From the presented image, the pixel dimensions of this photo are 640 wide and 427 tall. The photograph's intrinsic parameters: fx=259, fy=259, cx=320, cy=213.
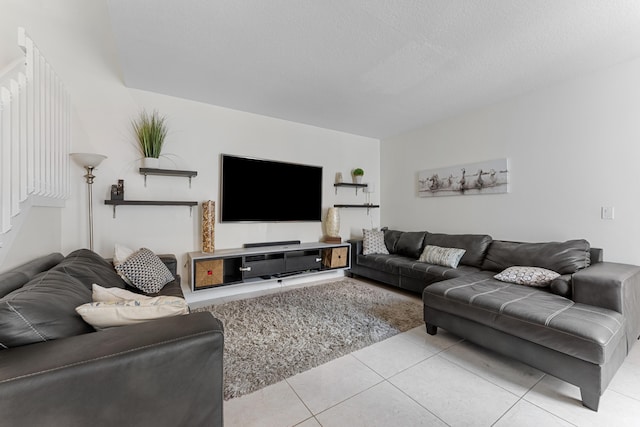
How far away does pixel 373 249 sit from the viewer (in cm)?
385

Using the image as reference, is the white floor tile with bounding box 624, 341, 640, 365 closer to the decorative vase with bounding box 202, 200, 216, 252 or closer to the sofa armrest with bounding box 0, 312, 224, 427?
the sofa armrest with bounding box 0, 312, 224, 427

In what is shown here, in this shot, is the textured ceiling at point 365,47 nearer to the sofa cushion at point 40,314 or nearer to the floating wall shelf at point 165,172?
the floating wall shelf at point 165,172

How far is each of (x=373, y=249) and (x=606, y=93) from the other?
288 centimetres

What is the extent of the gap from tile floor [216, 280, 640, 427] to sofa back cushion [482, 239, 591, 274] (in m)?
0.71

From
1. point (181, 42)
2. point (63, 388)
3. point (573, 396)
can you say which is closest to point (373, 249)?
point (573, 396)

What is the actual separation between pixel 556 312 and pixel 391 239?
243 centimetres

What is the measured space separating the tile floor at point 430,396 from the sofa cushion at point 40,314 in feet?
2.82

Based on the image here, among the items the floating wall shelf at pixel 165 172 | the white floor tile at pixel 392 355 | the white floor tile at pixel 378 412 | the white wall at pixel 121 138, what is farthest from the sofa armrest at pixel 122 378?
the floating wall shelf at pixel 165 172

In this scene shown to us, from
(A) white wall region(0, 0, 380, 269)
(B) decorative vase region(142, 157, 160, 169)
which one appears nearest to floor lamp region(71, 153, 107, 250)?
(A) white wall region(0, 0, 380, 269)

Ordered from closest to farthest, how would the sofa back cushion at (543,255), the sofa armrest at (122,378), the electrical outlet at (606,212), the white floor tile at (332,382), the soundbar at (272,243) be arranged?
the sofa armrest at (122,378) → the white floor tile at (332,382) → the sofa back cushion at (543,255) → the electrical outlet at (606,212) → the soundbar at (272,243)

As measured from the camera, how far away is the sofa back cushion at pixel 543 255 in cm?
227

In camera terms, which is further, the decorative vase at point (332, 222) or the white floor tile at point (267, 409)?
the decorative vase at point (332, 222)

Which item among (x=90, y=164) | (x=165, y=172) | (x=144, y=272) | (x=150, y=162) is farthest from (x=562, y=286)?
(x=90, y=164)

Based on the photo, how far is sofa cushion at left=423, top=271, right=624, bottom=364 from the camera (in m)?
1.39
